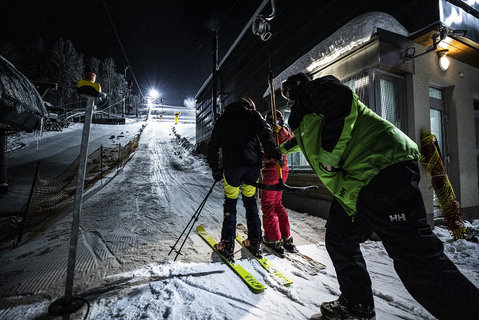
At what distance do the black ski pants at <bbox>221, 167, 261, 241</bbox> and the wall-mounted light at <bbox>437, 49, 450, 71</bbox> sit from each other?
213 inches

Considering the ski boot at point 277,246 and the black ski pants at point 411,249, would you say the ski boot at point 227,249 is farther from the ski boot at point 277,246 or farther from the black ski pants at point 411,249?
the black ski pants at point 411,249

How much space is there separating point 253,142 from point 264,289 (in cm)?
180

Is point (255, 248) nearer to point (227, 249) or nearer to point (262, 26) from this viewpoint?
point (227, 249)

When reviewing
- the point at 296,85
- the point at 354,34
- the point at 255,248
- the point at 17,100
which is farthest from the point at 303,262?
the point at 17,100

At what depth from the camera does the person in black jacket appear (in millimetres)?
2807

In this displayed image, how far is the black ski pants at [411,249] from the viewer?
3.85ft

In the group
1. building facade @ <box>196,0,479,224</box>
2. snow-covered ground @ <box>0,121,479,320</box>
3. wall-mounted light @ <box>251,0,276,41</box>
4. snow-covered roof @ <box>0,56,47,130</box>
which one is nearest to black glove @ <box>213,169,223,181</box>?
snow-covered ground @ <box>0,121,479,320</box>

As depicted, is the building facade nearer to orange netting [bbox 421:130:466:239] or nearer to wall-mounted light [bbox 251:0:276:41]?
orange netting [bbox 421:130:466:239]

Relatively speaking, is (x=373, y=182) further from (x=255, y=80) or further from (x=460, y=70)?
(x=255, y=80)

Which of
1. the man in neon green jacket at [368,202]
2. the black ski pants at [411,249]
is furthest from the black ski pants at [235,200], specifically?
the black ski pants at [411,249]

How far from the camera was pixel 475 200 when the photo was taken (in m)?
5.03

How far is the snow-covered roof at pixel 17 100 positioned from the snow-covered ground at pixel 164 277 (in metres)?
2.73

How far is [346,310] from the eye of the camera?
163cm

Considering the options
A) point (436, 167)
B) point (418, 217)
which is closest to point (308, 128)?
point (418, 217)
